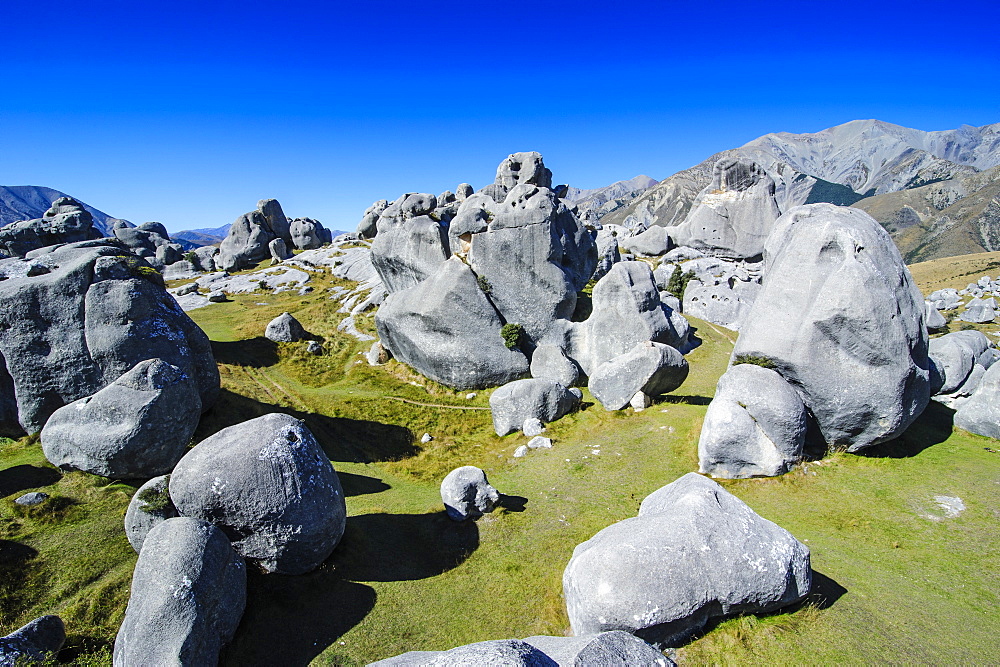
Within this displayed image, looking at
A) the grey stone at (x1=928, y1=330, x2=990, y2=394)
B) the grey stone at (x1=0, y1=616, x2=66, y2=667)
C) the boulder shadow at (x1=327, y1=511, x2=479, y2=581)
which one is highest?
the grey stone at (x1=928, y1=330, x2=990, y2=394)

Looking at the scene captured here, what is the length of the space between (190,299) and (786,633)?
5440cm

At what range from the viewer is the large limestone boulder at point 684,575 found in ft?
23.6

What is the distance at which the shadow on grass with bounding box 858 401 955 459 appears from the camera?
538 inches

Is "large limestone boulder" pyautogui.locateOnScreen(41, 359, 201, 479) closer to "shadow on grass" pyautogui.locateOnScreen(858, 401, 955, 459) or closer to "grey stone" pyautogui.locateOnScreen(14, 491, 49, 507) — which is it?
"grey stone" pyautogui.locateOnScreen(14, 491, 49, 507)

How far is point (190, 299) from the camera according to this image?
46562mm

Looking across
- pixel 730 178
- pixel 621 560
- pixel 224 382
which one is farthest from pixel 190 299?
pixel 730 178

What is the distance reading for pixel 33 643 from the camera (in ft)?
23.2

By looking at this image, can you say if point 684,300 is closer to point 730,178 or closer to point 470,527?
point 730,178

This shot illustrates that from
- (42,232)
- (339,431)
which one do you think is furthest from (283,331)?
(42,232)

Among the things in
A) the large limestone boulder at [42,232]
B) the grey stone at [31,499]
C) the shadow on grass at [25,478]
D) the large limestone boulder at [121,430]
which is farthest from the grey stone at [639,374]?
the large limestone boulder at [42,232]

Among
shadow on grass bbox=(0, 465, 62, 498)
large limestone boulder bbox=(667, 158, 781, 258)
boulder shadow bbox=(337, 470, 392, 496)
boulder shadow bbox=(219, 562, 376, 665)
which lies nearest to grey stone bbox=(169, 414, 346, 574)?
boulder shadow bbox=(219, 562, 376, 665)

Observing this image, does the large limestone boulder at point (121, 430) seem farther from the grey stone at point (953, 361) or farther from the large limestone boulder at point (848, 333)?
the grey stone at point (953, 361)

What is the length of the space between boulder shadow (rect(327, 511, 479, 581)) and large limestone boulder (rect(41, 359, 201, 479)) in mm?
6078

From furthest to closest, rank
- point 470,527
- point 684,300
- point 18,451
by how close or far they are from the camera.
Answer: point 684,300, point 18,451, point 470,527
